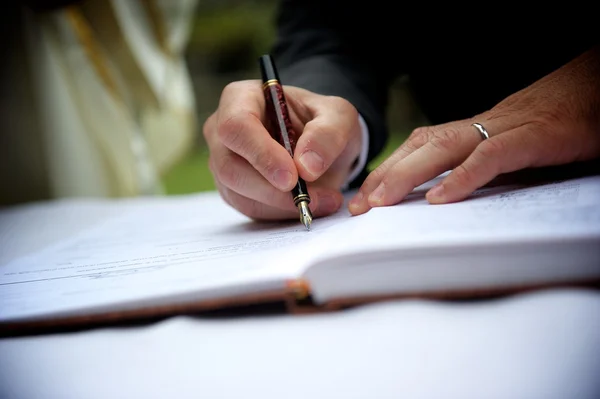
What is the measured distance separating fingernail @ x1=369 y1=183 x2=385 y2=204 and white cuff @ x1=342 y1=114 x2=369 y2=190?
158mm

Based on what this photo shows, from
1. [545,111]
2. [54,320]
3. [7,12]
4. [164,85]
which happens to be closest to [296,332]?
[54,320]

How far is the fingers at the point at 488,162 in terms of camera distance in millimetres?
354

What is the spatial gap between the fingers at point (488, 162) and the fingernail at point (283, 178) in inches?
4.5

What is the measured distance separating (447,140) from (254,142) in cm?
16

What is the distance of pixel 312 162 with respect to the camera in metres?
0.41

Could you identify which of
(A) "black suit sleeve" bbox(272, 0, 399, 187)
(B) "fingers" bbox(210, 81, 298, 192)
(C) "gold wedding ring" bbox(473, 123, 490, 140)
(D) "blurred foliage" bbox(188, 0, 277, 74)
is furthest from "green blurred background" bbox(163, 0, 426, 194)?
(C) "gold wedding ring" bbox(473, 123, 490, 140)

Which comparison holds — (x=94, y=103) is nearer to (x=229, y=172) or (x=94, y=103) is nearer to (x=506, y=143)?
(x=229, y=172)

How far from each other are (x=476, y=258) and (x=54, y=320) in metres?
0.24

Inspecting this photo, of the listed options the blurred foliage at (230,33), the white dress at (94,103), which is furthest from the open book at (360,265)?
the blurred foliage at (230,33)

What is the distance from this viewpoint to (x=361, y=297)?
0.25m

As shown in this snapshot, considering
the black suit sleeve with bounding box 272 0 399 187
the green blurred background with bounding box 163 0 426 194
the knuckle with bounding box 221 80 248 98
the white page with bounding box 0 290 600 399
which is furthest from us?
the green blurred background with bounding box 163 0 426 194

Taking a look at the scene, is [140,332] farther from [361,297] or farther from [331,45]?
[331,45]

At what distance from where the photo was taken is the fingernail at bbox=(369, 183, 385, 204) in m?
0.39

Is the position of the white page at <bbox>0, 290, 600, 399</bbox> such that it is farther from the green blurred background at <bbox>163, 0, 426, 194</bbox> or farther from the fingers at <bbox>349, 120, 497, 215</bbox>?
the green blurred background at <bbox>163, 0, 426, 194</bbox>
